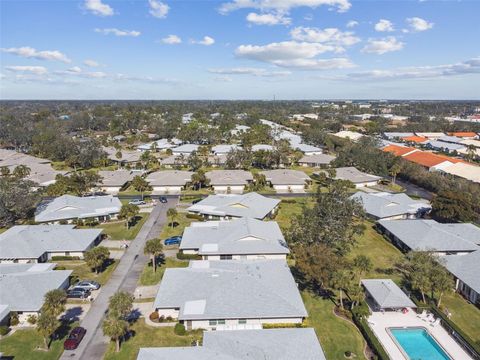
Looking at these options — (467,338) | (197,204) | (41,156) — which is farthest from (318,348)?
(41,156)

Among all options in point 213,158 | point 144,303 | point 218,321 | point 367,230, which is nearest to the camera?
point 218,321

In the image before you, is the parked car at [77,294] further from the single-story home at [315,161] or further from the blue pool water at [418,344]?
the single-story home at [315,161]

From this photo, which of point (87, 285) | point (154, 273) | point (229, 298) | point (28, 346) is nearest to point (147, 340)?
point (229, 298)

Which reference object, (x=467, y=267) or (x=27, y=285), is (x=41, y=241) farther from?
(x=467, y=267)

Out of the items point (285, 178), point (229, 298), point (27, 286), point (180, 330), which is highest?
point (285, 178)

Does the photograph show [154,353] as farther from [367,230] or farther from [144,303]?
[367,230]

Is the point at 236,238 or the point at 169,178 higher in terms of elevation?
the point at 169,178
